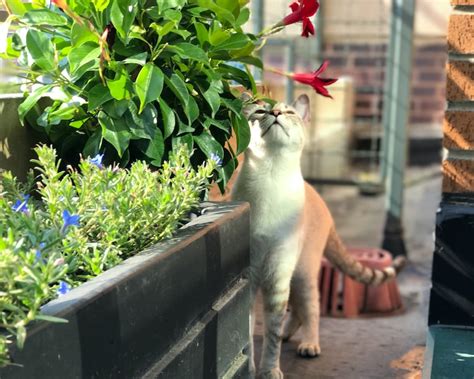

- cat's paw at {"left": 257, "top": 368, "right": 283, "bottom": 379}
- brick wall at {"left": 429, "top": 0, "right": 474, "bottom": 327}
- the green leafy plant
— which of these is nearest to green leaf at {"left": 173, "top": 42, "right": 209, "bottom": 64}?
the green leafy plant

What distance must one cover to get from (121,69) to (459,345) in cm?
141

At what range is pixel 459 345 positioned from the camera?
2547 millimetres

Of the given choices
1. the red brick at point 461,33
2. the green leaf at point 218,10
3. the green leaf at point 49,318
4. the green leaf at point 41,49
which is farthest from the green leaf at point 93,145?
the red brick at point 461,33

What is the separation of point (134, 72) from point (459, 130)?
3.95 ft

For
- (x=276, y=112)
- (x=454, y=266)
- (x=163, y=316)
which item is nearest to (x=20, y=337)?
(x=163, y=316)

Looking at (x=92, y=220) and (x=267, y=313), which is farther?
(x=267, y=313)

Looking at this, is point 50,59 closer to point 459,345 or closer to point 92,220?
point 92,220

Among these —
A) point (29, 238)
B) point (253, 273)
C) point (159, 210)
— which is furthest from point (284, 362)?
point (29, 238)

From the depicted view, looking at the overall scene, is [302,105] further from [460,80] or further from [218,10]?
[218,10]

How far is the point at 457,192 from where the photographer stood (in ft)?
8.99

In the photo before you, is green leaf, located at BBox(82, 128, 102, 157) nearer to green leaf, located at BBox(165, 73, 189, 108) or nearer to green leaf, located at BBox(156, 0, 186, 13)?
green leaf, located at BBox(165, 73, 189, 108)

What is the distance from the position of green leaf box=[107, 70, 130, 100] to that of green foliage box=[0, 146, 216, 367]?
20cm

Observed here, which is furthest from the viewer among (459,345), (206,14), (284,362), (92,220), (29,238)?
(284,362)

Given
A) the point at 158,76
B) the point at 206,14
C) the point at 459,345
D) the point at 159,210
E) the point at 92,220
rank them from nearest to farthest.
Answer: the point at 92,220 < the point at 159,210 < the point at 158,76 < the point at 206,14 < the point at 459,345
